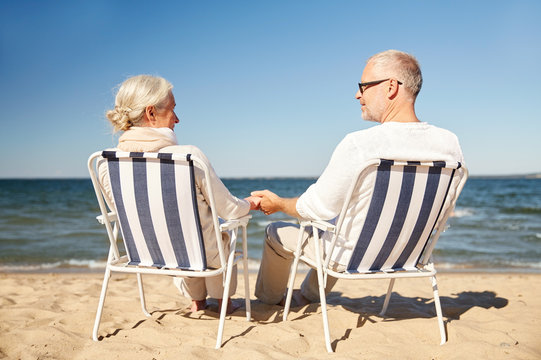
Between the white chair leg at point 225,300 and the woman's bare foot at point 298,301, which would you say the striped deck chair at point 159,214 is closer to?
the white chair leg at point 225,300

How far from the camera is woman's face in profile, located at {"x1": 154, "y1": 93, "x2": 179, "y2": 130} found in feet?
8.54

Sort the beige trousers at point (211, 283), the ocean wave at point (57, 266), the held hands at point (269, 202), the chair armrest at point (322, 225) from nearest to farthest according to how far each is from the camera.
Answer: the chair armrest at point (322, 225), the beige trousers at point (211, 283), the held hands at point (269, 202), the ocean wave at point (57, 266)

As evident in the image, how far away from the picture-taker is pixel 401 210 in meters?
2.26

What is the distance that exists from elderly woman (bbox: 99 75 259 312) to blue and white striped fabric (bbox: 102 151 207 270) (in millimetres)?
99

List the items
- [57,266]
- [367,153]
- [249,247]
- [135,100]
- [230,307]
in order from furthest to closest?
[249,247]
[57,266]
[230,307]
[135,100]
[367,153]

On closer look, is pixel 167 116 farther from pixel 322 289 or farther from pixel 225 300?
pixel 322 289

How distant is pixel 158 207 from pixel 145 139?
1.35 ft

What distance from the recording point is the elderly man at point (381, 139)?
2.19 meters

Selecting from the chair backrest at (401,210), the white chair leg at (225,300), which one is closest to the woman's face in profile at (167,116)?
the white chair leg at (225,300)

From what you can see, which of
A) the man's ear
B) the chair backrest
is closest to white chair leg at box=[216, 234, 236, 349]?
the chair backrest

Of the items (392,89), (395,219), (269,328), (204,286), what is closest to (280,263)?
(269,328)

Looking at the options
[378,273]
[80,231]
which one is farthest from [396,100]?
[80,231]

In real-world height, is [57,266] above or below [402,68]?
below

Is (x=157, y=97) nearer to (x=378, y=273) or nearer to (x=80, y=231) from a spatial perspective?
(x=378, y=273)
